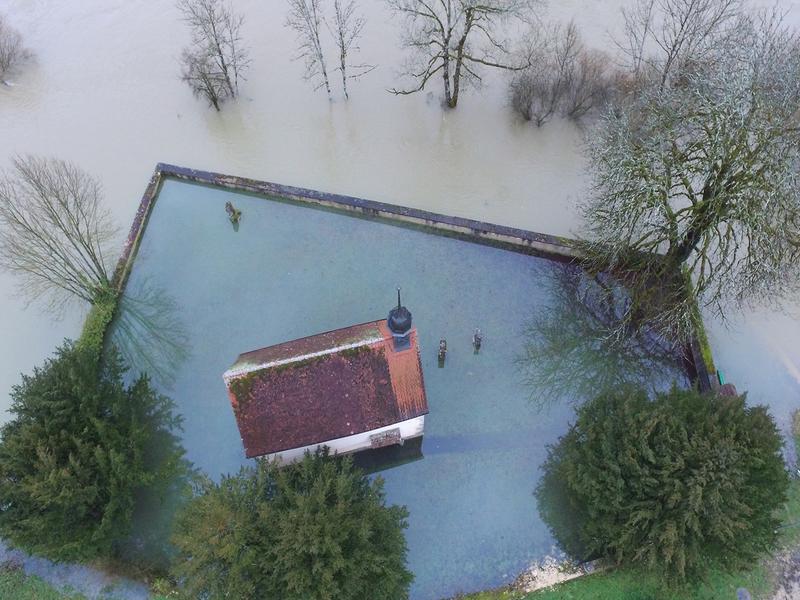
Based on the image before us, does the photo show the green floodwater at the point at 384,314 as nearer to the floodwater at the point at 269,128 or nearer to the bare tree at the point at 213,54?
the floodwater at the point at 269,128

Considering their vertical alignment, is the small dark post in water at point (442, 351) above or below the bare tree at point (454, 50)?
below

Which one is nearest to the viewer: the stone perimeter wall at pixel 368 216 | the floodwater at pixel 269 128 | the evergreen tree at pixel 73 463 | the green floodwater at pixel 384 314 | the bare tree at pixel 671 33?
the evergreen tree at pixel 73 463

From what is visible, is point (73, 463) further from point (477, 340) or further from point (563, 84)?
point (563, 84)

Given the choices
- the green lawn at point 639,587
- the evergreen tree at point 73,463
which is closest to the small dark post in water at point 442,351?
the green lawn at point 639,587

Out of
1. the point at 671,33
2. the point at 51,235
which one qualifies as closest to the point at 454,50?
the point at 671,33

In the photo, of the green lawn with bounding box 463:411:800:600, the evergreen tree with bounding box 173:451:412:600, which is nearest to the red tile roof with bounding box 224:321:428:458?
the evergreen tree with bounding box 173:451:412:600

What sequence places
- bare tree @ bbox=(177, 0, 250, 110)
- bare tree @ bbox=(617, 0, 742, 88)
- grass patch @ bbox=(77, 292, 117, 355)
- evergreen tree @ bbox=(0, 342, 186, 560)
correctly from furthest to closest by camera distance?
bare tree @ bbox=(177, 0, 250, 110)
bare tree @ bbox=(617, 0, 742, 88)
grass patch @ bbox=(77, 292, 117, 355)
evergreen tree @ bbox=(0, 342, 186, 560)

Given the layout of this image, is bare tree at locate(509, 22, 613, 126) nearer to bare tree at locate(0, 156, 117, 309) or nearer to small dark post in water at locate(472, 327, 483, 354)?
small dark post in water at locate(472, 327, 483, 354)
